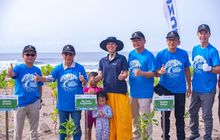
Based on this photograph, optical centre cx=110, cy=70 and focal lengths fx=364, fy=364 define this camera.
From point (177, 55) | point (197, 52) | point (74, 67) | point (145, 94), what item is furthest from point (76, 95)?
point (197, 52)

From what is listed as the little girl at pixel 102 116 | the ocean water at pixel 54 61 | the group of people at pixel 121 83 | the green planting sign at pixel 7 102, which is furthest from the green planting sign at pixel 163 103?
the ocean water at pixel 54 61

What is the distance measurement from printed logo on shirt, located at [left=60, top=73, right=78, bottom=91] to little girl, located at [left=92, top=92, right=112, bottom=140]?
1.34 feet

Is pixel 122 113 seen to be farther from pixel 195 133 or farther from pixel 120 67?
pixel 195 133

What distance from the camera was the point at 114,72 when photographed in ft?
17.6

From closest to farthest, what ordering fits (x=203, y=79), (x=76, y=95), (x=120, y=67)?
(x=76, y=95) → (x=120, y=67) → (x=203, y=79)

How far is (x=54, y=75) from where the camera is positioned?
213 inches

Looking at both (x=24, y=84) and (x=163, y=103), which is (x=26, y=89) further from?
(x=163, y=103)

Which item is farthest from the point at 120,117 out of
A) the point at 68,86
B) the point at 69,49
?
the point at 69,49

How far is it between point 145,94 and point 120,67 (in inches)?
23.5

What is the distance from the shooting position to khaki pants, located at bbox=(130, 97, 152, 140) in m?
5.57

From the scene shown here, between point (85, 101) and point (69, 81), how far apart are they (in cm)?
53

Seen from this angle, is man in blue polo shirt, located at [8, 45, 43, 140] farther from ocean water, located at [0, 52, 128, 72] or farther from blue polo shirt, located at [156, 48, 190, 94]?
ocean water, located at [0, 52, 128, 72]

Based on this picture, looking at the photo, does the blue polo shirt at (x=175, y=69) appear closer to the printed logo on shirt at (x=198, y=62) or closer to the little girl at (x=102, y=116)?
the printed logo on shirt at (x=198, y=62)

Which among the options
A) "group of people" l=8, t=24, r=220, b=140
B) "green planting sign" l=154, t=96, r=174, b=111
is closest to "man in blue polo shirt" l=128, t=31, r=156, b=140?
"group of people" l=8, t=24, r=220, b=140
